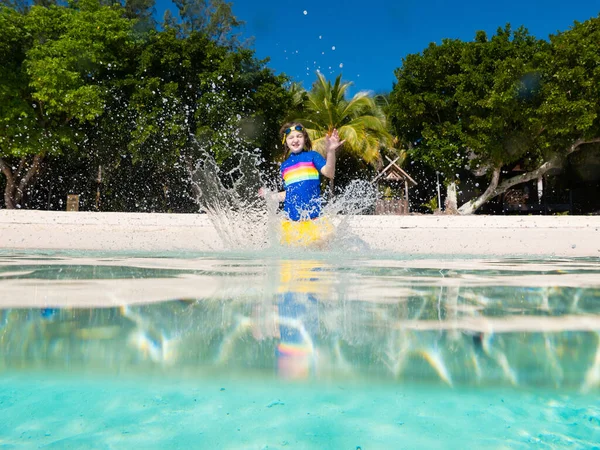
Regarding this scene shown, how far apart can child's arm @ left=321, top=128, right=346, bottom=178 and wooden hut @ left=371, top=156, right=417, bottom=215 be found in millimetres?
16544

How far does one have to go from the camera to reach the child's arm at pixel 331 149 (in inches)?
234

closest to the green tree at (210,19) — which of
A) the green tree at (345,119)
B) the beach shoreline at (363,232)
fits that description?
the green tree at (345,119)

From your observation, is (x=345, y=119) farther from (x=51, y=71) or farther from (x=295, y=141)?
(x=295, y=141)

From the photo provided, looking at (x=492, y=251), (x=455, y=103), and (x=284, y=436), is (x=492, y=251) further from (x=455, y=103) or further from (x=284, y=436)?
(x=455, y=103)

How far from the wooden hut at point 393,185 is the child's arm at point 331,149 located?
16.5 metres

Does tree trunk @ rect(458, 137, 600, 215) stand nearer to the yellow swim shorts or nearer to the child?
the child

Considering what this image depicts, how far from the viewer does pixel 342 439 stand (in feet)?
3.24

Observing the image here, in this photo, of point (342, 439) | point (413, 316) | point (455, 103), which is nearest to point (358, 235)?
point (413, 316)

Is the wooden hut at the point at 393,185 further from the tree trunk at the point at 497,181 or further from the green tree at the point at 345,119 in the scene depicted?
the tree trunk at the point at 497,181

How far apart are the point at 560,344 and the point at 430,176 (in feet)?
89.8

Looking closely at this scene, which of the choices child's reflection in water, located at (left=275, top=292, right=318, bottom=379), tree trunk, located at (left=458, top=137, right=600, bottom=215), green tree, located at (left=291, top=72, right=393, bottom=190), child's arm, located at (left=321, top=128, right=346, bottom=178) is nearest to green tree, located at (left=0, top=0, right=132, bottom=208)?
green tree, located at (left=291, top=72, right=393, bottom=190)

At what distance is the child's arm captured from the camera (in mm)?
5949

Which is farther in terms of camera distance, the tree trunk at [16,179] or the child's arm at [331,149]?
the tree trunk at [16,179]

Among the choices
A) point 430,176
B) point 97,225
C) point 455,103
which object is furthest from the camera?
point 430,176
